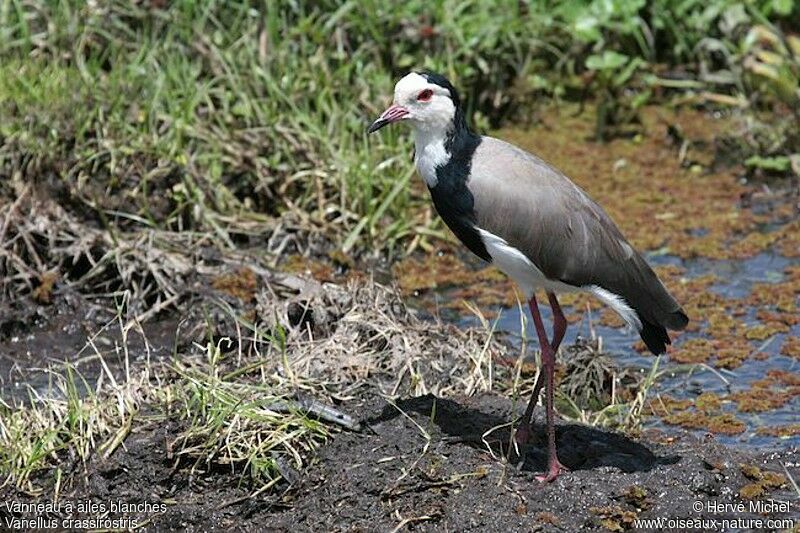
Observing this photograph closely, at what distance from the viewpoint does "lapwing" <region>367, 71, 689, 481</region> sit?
17.0ft

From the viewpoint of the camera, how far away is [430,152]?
5.28m

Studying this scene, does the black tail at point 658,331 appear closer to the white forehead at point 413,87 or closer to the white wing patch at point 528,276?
the white wing patch at point 528,276

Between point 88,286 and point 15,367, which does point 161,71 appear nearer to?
point 88,286

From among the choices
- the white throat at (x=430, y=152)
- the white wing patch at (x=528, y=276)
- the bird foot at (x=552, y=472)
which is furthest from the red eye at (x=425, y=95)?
the bird foot at (x=552, y=472)

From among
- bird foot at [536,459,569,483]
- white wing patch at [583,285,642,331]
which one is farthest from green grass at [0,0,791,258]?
bird foot at [536,459,569,483]

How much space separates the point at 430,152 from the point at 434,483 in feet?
4.04

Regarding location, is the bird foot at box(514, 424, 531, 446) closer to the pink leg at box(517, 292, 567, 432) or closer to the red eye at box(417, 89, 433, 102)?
the pink leg at box(517, 292, 567, 432)

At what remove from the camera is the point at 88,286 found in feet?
22.4

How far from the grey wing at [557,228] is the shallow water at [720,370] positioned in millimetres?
610

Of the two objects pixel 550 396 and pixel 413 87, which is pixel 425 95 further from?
pixel 550 396

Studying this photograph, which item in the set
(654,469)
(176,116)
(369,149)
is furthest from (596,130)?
(654,469)

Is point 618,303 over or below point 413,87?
below

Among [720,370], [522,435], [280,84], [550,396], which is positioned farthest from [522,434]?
[280,84]

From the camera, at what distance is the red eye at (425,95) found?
525cm
